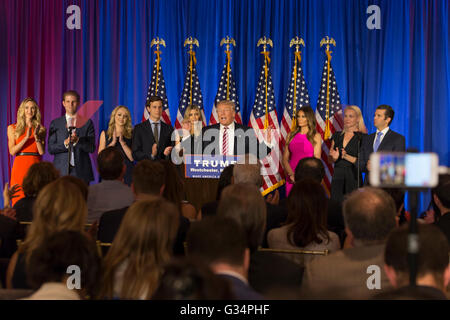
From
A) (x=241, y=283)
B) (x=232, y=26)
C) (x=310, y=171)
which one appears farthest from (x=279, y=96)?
(x=241, y=283)

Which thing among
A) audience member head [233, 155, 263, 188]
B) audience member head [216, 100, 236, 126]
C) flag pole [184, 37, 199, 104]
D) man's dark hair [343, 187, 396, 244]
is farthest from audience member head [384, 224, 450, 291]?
flag pole [184, 37, 199, 104]

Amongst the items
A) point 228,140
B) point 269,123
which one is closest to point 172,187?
point 228,140

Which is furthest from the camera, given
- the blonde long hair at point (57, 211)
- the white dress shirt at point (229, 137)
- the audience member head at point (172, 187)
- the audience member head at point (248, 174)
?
the white dress shirt at point (229, 137)

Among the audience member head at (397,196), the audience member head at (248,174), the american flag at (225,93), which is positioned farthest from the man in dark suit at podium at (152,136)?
the audience member head at (397,196)

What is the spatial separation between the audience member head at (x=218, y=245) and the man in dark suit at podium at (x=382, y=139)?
16.9 ft

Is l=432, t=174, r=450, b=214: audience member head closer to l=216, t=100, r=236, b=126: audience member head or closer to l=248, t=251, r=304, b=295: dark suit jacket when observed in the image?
l=248, t=251, r=304, b=295: dark suit jacket

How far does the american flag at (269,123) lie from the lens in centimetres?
819

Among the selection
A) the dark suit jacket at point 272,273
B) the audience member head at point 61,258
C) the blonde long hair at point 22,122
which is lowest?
the dark suit jacket at point 272,273

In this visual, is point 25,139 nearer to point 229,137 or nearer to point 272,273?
point 229,137

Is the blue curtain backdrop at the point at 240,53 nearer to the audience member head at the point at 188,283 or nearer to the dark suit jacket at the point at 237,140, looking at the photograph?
the dark suit jacket at the point at 237,140

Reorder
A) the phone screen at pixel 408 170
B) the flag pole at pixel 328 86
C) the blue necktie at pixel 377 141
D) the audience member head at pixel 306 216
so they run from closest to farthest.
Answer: the phone screen at pixel 408 170
the audience member head at pixel 306 216
the blue necktie at pixel 377 141
the flag pole at pixel 328 86

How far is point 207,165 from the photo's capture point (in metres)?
6.75

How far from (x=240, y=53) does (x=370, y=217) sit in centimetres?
640

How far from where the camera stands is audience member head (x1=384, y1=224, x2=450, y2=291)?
1.89 metres
